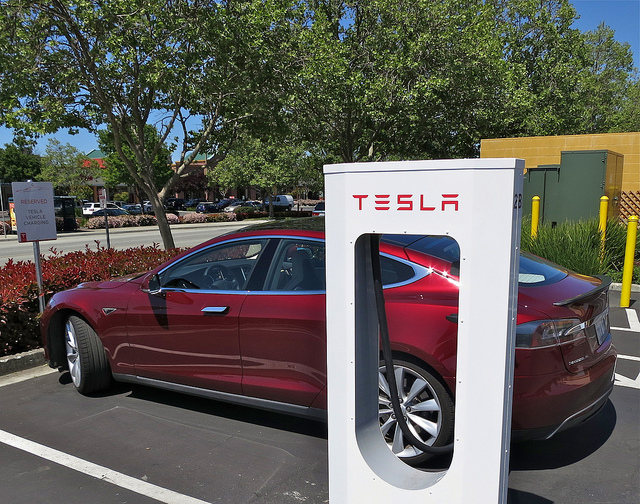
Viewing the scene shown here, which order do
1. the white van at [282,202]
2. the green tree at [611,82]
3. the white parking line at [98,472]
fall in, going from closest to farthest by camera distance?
the white parking line at [98,472], the green tree at [611,82], the white van at [282,202]

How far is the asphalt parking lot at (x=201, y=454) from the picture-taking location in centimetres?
323

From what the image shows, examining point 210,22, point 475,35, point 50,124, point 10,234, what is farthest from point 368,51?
point 10,234

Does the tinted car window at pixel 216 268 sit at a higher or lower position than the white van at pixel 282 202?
higher

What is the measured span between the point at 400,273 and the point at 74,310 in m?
3.10

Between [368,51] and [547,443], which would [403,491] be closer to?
[547,443]

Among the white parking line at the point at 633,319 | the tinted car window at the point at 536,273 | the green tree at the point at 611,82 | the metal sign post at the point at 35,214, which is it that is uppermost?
the green tree at the point at 611,82

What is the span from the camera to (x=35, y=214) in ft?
20.3

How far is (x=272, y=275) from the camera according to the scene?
388cm

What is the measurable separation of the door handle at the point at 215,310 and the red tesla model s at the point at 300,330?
1cm

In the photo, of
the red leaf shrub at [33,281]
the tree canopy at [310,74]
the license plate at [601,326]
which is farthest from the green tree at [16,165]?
the license plate at [601,326]

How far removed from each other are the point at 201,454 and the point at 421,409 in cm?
157

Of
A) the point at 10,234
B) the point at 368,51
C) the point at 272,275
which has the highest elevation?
the point at 368,51

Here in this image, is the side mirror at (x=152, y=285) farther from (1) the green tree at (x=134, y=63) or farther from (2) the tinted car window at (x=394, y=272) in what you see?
(1) the green tree at (x=134, y=63)

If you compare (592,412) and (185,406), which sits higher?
(592,412)
